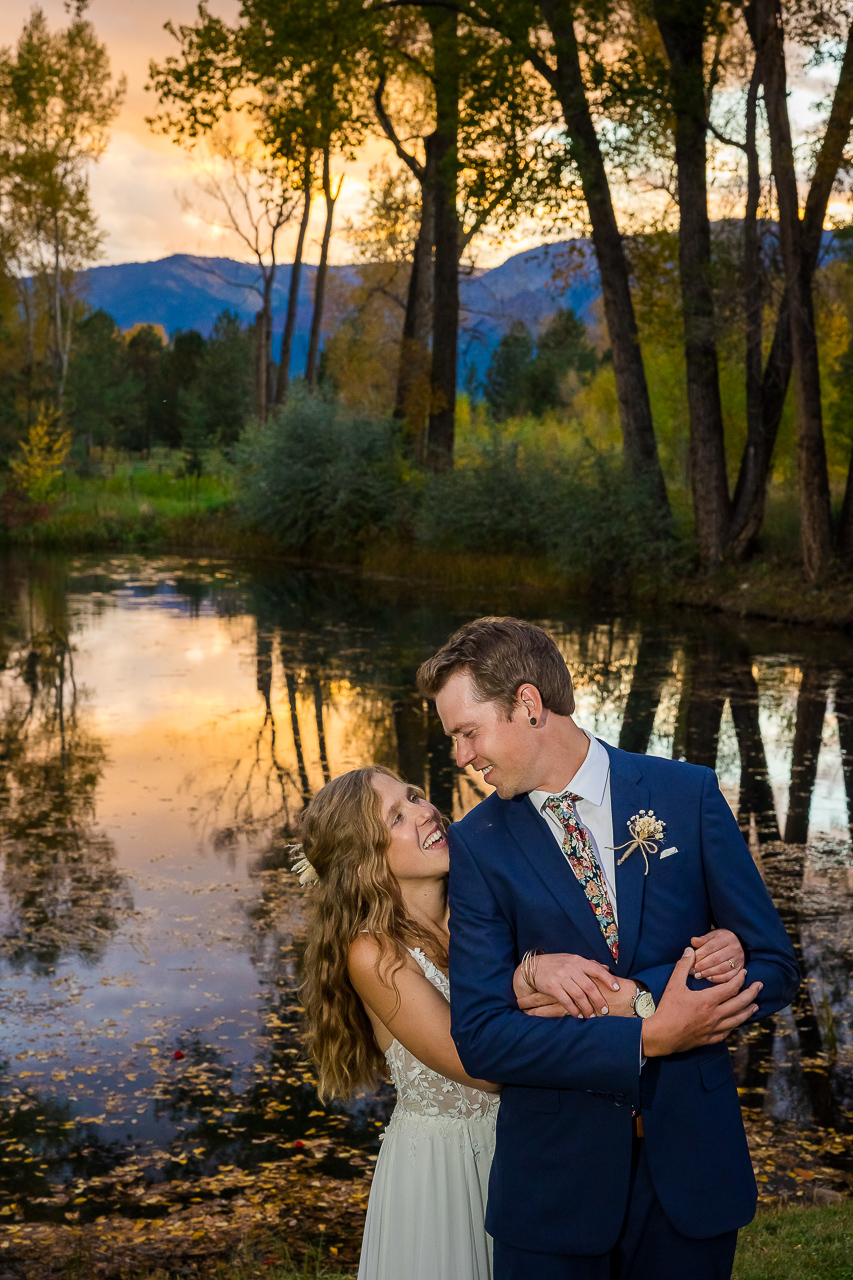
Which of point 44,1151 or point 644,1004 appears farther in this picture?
point 44,1151

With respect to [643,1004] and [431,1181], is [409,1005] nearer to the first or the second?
[431,1181]

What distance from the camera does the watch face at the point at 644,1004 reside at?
6.94ft

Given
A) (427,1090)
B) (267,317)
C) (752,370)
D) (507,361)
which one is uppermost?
(507,361)

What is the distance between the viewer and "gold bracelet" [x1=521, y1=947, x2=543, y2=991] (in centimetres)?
215

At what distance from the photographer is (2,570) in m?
29.0

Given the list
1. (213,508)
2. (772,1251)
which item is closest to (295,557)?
(213,508)

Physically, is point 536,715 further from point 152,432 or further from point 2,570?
point 152,432

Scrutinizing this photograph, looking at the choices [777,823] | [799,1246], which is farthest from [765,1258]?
[777,823]

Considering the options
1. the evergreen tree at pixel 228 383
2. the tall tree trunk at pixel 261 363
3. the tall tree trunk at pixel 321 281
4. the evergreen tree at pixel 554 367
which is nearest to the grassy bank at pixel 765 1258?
the tall tree trunk at pixel 321 281

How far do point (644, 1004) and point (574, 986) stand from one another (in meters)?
0.13

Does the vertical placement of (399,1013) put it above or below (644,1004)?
below

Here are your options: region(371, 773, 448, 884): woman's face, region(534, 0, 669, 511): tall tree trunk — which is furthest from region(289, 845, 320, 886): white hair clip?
region(534, 0, 669, 511): tall tree trunk

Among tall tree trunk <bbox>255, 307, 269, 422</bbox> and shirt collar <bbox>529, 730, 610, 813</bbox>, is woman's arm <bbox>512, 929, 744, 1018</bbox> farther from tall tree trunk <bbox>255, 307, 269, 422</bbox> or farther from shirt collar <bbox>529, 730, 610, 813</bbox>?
tall tree trunk <bbox>255, 307, 269, 422</bbox>

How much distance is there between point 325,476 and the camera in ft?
96.9
